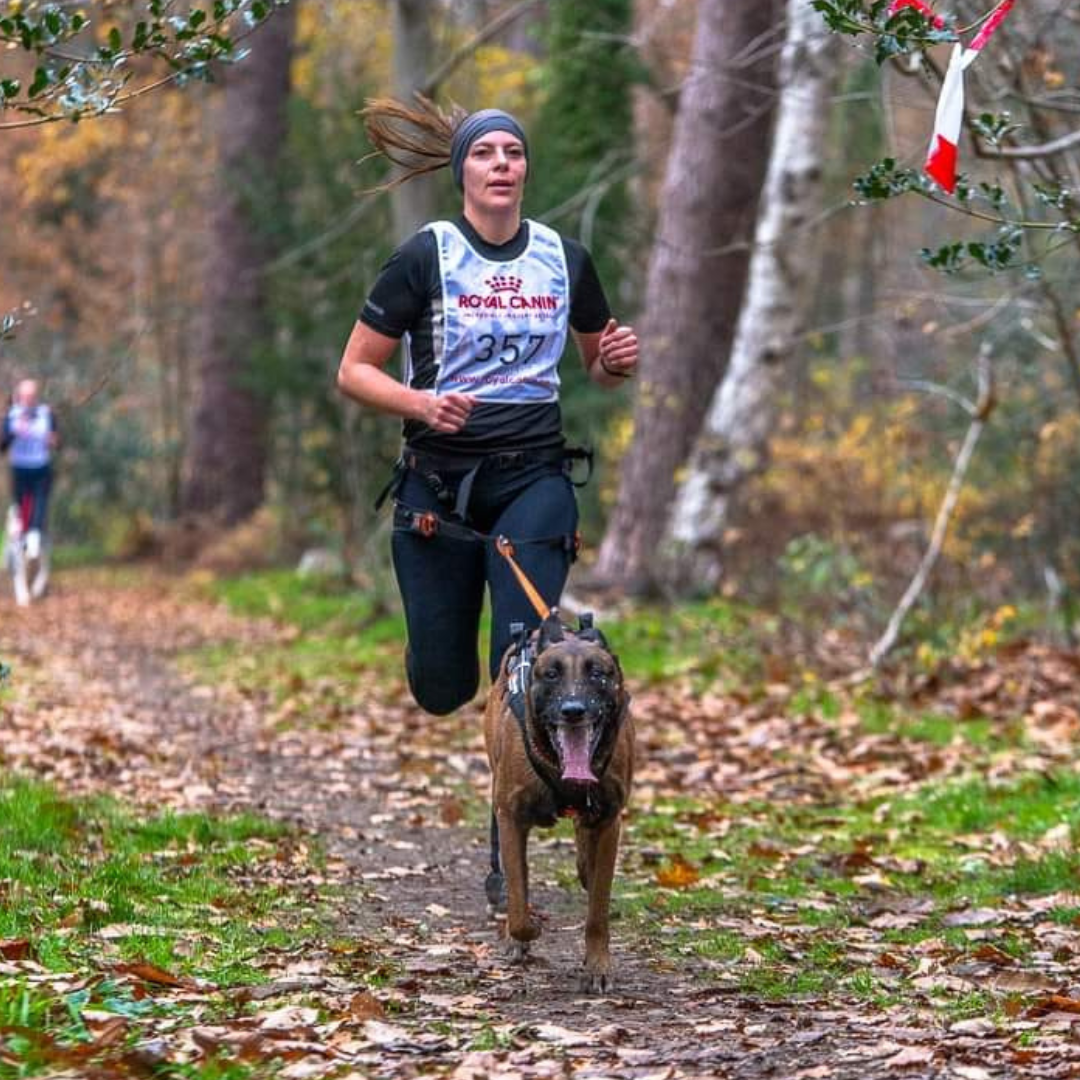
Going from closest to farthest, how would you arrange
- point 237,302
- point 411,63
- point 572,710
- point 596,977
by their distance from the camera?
point 572,710 → point 596,977 → point 411,63 → point 237,302

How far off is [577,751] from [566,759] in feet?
0.13

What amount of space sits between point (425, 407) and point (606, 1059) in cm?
237

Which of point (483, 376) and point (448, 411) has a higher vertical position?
point (483, 376)

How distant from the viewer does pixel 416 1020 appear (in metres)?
5.12

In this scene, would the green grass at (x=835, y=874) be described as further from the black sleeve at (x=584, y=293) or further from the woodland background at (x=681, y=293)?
the black sleeve at (x=584, y=293)

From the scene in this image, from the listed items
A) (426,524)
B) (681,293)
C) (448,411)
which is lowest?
(426,524)

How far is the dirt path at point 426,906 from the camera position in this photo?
4.74 metres

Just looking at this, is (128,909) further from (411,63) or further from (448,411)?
(411,63)

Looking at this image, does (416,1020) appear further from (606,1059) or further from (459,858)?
(459,858)

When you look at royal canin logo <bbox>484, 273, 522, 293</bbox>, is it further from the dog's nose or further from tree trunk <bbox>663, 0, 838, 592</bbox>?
tree trunk <bbox>663, 0, 838, 592</bbox>

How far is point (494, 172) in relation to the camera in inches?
255

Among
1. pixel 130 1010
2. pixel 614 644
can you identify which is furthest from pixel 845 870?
pixel 614 644

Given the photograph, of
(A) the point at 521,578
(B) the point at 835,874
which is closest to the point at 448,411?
(A) the point at 521,578

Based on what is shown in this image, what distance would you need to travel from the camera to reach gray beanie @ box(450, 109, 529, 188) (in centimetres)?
659
